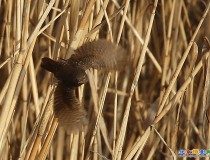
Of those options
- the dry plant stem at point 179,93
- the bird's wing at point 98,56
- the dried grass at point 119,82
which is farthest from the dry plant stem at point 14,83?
the dry plant stem at point 179,93

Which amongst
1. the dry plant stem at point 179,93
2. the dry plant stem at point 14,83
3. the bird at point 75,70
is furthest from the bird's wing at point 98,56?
the dry plant stem at point 179,93

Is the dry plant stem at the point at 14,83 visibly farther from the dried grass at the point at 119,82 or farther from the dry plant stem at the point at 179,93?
the dry plant stem at the point at 179,93

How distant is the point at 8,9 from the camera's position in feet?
2.92

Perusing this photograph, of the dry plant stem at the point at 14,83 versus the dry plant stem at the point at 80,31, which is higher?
the dry plant stem at the point at 80,31

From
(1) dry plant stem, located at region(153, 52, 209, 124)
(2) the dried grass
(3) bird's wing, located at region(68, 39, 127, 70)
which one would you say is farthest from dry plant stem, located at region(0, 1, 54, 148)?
(1) dry plant stem, located at region(153, 52, 209, 124)

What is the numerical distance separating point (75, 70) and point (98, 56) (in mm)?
57

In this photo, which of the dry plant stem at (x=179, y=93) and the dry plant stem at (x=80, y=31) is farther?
the dry plant stem at (x=179, y=93)

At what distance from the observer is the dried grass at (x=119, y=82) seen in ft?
2.48

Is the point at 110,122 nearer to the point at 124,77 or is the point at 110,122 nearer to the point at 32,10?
the point at 124,77

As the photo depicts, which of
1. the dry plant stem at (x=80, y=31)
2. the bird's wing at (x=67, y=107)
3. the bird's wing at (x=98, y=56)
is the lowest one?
the bird's wing at (x=67, y=107)

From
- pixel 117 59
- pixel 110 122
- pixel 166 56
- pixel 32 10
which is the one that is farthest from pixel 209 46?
pixel 110 122

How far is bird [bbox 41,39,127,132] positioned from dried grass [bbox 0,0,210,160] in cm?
3

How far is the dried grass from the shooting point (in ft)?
2.48

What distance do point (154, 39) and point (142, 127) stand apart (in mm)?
289
